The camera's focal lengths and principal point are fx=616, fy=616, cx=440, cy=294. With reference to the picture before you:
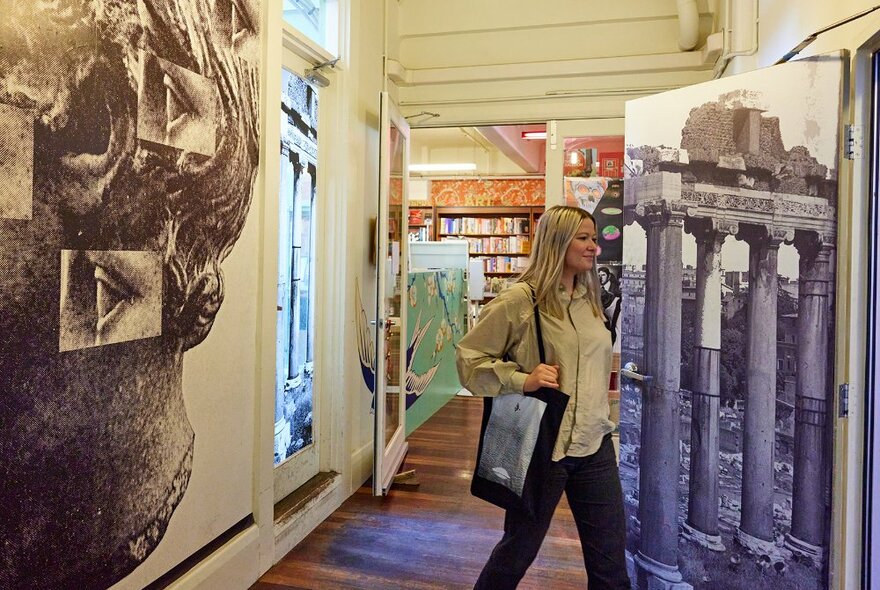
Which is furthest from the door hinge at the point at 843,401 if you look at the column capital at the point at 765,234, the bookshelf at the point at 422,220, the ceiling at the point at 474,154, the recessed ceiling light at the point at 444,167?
the bookshelf at the point at 422,220

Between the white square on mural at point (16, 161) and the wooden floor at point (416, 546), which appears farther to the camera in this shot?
the wooden floor at point (416, 546)

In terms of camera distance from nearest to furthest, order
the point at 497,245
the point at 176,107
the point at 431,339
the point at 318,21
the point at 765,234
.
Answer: the point at 176,107, the point at 765,234, the point at 318,21, the point at 431,339, the point at 497,245

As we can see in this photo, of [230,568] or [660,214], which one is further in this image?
[660,214]

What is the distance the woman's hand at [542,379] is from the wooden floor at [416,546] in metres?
1.29

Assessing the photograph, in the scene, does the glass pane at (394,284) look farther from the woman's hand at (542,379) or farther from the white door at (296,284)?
the woman's hand at (542,379)

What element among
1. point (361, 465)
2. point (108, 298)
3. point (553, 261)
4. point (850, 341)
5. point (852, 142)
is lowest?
point (361, 465)

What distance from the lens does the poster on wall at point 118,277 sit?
1506 millimetres

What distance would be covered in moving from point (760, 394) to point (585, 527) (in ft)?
3.19

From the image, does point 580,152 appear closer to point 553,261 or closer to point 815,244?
point 815,244

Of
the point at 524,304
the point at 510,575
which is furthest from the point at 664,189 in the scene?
the point at 510,575

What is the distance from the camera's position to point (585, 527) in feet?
6.00

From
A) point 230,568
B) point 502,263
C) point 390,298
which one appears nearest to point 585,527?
point 230,568

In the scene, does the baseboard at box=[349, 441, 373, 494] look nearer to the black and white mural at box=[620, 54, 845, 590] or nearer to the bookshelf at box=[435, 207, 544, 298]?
the black and white mural at box=[620, 54, 845, 590]

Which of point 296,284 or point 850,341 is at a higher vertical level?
point 296,284
